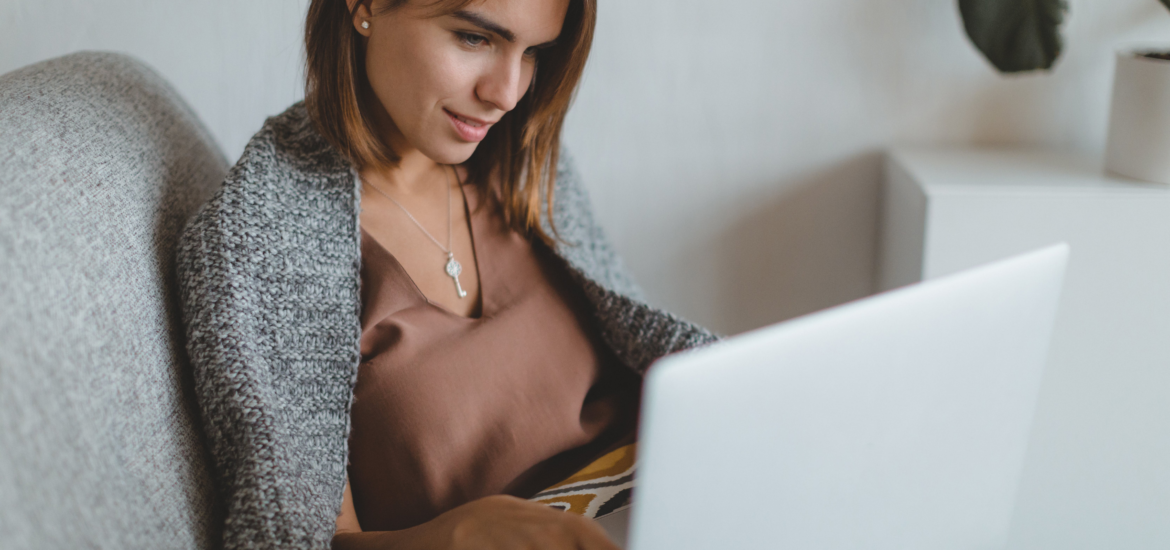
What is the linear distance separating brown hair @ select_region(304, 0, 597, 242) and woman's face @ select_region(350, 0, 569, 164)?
22mm

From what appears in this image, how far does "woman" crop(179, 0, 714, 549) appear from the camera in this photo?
660 millimetres

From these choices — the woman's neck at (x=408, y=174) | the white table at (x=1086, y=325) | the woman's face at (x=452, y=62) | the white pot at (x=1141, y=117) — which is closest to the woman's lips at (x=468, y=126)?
the woman's face at (x=452, y=62)

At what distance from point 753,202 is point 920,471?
2.88 feet

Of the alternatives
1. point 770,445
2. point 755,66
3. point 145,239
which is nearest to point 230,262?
point 145,239

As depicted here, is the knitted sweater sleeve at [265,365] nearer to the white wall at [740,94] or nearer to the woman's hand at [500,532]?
the woman's hand at [500,532]

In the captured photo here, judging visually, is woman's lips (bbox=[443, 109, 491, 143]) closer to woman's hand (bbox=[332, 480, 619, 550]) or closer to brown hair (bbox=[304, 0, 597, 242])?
brown hair (bbox=[304, 0, 597, 242])

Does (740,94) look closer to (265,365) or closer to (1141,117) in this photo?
(1141,117)

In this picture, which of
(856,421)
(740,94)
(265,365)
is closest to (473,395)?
(265,365)

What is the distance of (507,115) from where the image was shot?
1.00 m

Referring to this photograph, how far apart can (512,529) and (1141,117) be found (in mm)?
1015

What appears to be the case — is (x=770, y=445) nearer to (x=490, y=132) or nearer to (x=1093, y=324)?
(x=490, y=132)

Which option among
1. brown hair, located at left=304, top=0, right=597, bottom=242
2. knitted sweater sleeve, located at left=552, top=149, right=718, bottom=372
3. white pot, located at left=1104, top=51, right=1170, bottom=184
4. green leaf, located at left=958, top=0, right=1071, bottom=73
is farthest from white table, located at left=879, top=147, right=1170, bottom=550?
brown hair, located at left=304, top=0, right=597, bottom=242

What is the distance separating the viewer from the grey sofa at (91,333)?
0.46 m

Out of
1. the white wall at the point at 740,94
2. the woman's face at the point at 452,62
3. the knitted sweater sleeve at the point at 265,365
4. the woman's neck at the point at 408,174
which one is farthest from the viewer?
the white wall at the point at 740,94
